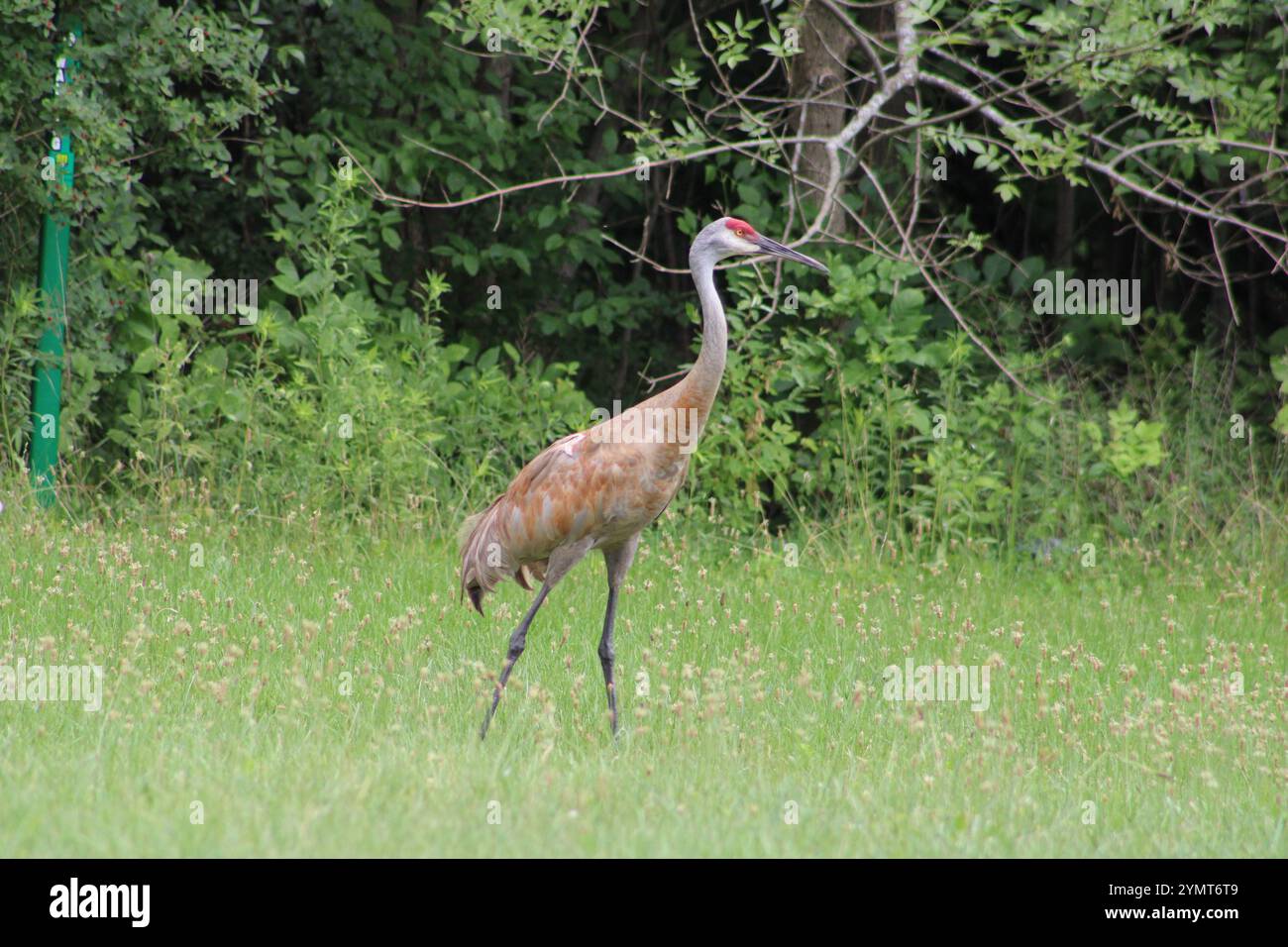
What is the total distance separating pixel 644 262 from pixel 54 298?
3.85 m

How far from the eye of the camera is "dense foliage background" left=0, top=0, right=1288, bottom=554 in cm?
897

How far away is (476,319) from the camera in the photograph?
1216 cm

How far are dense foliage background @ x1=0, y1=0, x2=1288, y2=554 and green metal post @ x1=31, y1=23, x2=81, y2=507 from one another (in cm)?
8

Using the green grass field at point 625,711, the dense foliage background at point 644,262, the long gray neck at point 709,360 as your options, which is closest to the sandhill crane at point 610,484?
the long gray neck at point 709,360

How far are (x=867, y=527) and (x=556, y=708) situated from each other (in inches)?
139

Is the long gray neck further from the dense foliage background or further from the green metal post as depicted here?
the green metal post

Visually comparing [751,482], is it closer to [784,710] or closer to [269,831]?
[784,710]

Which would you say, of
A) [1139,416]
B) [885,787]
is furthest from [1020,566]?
[885,787]

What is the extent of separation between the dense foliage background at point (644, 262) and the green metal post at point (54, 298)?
82mm

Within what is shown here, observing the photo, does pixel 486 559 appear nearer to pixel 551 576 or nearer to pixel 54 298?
pixel 551 576

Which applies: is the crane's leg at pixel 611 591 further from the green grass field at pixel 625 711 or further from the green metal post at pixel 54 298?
the green metal post at pixel 54 298

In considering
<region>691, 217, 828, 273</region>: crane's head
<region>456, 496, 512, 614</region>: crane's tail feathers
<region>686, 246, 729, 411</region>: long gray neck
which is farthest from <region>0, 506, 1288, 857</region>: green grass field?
<region>691, 217, 828, 273</region>: crane's head

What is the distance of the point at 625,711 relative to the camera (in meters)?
5.96

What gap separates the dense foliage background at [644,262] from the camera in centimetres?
897
